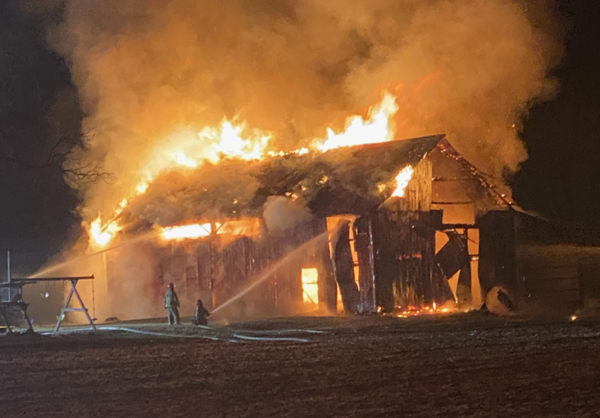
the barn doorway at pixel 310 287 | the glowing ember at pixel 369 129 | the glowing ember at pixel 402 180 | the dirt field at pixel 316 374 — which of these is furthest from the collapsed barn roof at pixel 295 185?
the dirt field at pixel 316 374

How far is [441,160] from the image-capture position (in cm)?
2570

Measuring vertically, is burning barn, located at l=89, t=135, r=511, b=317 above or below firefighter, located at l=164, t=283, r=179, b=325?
above

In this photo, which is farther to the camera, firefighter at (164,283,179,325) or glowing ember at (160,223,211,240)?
glowing ember at (160,223,211,240)

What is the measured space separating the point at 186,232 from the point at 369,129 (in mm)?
8000

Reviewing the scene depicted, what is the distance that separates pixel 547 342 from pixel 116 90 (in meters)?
24.7

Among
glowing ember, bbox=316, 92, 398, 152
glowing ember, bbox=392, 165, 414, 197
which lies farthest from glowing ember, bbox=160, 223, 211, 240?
glowing ember, bbox=392, 165, 414, 197

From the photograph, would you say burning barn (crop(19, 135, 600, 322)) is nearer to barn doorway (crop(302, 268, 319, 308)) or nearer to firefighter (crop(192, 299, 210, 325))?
barn doorway (crop(302, 268, 319, 308))

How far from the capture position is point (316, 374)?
432 inches

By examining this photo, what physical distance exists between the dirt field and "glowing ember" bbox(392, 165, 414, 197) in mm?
6535

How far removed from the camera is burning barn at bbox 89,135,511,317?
2325 centimetres

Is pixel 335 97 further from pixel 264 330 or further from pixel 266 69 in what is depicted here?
pixel 264 330

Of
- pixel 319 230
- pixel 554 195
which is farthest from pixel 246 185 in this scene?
pixel 554 195

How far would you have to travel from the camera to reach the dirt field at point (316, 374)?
8695mm

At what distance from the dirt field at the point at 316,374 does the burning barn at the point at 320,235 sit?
561 cm
